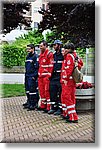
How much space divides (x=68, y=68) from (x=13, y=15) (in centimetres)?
71

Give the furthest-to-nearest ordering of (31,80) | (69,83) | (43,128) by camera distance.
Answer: (31,80), (69,83), (43,128)

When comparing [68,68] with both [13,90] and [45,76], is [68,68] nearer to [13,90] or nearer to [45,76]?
[45,76]

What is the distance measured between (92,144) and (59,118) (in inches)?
15.9

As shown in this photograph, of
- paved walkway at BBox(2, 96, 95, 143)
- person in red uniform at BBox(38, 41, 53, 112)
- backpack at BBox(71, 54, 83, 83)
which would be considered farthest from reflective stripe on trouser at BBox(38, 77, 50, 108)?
backpack at BBox(71, 54, 83, 83)

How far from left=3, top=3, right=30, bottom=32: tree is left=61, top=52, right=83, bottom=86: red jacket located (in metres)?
0.49

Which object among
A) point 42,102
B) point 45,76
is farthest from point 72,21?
point 42,102

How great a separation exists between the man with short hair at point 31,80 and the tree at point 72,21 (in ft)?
0.99

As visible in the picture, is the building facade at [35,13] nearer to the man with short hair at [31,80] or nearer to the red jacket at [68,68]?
the man with short hair at [31,80]

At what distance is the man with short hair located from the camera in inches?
171

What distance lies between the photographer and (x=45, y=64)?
174 inches

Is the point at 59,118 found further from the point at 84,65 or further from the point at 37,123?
the point at 84,65

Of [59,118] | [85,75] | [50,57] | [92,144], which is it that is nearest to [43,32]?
[50,57]

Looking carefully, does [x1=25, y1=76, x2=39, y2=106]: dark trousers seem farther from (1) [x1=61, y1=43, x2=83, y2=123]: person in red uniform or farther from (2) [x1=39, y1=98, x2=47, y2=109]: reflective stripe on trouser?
(1) [x1=61, y1=43, x2=83, y2=123]: person in red uniform

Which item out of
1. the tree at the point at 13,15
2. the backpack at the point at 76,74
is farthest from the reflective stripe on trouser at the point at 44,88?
the tree at the point at 13,15
